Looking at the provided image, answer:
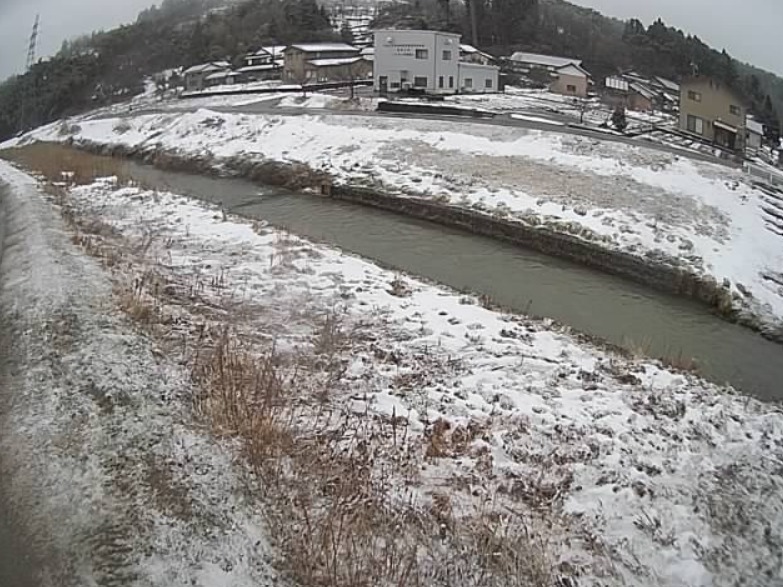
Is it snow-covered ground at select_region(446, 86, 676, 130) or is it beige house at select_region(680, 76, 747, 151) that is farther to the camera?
snow-covered ground at select_region(446, 86, 676, 130)

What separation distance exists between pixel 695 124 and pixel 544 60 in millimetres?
21175

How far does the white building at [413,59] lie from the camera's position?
108 ft

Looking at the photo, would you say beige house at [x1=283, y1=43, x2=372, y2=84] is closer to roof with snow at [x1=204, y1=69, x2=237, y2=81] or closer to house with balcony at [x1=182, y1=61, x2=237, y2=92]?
roof with snow at [x1=204, y1=69, x2=237, y2=81]

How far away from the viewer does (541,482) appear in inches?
155

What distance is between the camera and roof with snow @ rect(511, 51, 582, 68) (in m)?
32.8

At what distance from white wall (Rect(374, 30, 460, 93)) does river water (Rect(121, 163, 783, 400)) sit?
69.8 feet

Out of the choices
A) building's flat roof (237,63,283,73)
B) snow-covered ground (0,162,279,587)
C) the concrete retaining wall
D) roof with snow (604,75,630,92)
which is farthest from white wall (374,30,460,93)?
snow-covered ground (0,162,279,587)

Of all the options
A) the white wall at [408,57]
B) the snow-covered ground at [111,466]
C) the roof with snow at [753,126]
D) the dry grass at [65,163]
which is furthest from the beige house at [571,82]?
the snow-covered ground at [111,466]

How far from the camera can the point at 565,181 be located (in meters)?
13.1

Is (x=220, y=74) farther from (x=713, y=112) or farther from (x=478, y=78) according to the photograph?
(x=713, y=112)

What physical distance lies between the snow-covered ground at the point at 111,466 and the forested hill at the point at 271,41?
4.37 meters

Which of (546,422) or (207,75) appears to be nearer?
(546,422)

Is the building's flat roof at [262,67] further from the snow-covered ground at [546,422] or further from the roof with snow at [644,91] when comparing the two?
the snow-covered ground at [546,422]

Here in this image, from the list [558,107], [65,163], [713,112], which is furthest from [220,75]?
[713,112]
